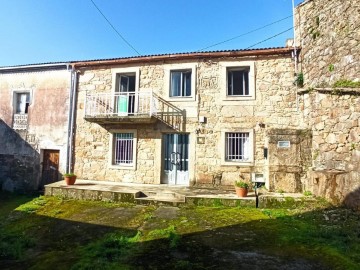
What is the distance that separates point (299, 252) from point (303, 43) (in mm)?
8538

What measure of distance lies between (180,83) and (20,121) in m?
8.55

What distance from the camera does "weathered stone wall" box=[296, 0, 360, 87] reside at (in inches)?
312

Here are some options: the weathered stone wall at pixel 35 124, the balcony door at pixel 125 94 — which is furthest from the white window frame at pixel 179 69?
the weathered stone wall at pixel 35 124

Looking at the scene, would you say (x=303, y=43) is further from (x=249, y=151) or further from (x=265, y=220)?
(x=265, y=220)

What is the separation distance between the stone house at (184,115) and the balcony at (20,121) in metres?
3.12

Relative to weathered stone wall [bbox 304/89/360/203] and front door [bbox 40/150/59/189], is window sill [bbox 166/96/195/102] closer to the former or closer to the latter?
weathered stone wall [bbox 304/89/360/203]

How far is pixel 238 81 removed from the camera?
10383 millimetres

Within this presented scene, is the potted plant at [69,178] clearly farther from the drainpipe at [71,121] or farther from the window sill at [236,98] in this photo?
the window sill at [236,98]

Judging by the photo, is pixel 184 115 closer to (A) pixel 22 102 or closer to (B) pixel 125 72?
(B) pixel 125 72

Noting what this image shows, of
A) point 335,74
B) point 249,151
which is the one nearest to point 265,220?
point 249,151

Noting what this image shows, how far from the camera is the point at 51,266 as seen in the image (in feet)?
13.1

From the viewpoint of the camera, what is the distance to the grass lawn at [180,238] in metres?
3.95

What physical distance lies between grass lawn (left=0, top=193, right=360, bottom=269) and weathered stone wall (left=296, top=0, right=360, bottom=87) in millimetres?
4653

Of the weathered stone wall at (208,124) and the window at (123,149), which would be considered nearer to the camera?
the weathered stone wall at (208,124)
